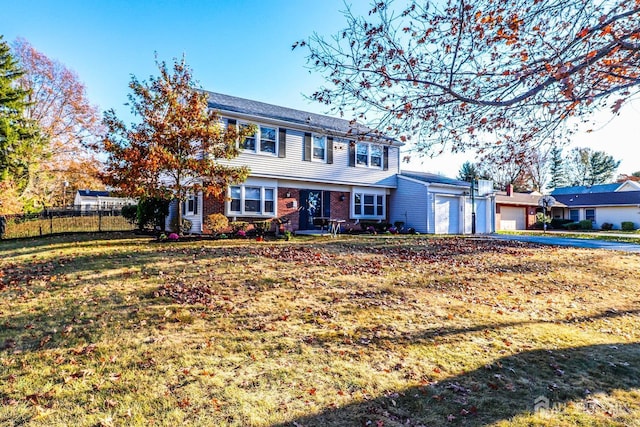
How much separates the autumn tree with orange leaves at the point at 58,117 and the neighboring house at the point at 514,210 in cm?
3214

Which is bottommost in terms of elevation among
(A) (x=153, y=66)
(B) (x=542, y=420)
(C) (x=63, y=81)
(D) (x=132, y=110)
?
(B) (x=542, y=420)

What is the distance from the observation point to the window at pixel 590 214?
1384 inches

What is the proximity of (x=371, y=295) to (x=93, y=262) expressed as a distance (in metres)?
6.81

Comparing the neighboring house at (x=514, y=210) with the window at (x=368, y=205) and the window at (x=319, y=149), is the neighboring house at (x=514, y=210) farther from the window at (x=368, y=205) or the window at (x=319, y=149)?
the window at (x=319, y=149)

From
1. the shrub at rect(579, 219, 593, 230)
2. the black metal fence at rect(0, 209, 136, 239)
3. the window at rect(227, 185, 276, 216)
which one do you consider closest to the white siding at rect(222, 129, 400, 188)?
the window at rect(227, 185, 276, 216)

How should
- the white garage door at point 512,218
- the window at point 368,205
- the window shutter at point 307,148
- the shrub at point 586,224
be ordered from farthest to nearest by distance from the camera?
1. the shrub at point 586,224
2. the white garage door at point 512,218
3. the window at point 368,205
4. the window shutter at point 307,148

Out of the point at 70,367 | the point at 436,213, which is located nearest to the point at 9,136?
the point at 70,367

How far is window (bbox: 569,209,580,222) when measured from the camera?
36.5 metres

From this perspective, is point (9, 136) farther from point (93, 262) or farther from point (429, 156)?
point (429, 156)

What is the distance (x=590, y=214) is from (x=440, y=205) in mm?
25271

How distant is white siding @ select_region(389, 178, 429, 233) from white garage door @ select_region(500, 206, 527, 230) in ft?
49.6

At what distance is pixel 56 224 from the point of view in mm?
18328

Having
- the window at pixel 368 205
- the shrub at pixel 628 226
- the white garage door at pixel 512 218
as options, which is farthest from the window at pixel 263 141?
the shrub at pixel 628 226

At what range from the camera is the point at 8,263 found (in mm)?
9109
